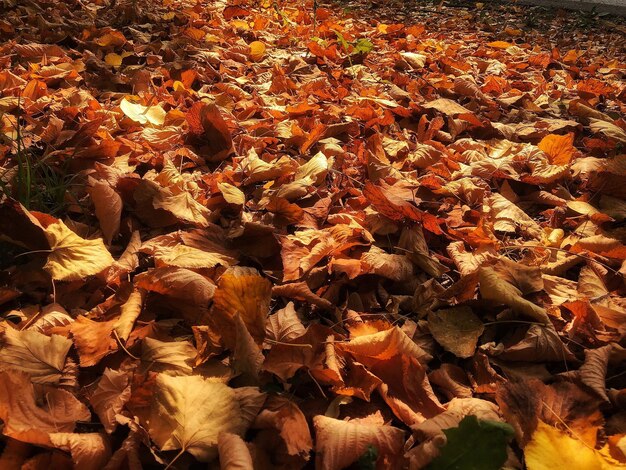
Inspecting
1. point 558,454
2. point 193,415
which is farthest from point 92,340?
point 558,454

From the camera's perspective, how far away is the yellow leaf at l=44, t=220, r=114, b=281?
1.20 metres

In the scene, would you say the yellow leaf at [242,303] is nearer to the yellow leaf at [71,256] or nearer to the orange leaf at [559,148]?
the yellow leaf at [71,256]

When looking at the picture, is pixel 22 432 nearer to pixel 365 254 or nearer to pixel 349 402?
pixel 349 402

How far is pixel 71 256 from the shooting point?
1235 mm

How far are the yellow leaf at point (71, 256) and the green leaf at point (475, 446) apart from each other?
3.04 ft

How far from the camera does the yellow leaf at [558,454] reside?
2.75 feet

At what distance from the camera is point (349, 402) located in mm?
1030

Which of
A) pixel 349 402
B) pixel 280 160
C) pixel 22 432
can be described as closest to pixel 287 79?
pixel 280 160

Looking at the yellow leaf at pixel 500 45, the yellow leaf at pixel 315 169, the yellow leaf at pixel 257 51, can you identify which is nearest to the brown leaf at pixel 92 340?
the yellow leaf at pixel 315 169

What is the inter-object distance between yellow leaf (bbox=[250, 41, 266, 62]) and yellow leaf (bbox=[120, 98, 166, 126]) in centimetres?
103

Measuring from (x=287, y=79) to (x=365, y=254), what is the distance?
1.50 meters

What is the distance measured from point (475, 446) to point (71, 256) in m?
1.06

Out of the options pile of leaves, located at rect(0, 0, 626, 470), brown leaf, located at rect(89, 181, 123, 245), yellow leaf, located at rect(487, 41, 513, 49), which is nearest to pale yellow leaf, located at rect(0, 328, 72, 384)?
pile of leaves, located at rect(0, 0, 626, 470)

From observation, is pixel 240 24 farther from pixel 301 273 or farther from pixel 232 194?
pixel 301 273
